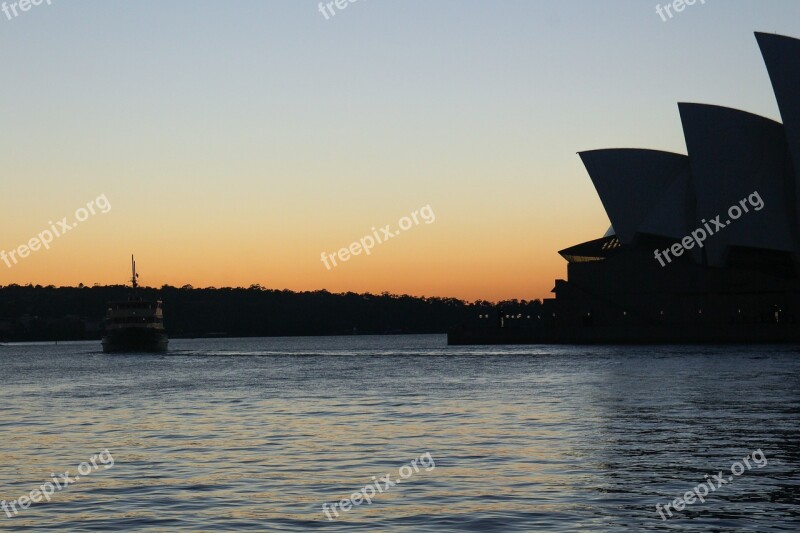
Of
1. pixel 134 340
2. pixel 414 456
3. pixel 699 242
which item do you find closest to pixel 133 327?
pixel 134 340

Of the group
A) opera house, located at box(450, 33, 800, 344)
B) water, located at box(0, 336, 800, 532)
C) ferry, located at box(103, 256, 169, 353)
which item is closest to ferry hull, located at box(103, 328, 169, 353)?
ferry, located at box(103, 256, 169, 353)

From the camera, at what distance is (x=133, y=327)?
3821 inches

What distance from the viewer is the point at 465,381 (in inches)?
1810

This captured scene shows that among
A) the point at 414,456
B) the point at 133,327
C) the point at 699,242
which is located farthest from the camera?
the point at 133,327

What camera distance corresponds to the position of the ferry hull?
9694cm

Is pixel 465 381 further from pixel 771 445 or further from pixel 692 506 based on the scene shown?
pixel 692 506

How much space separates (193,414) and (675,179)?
6835cm

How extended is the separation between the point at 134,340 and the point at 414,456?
8086 cm

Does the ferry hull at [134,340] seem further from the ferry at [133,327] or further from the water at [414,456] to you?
the water at [414,456]

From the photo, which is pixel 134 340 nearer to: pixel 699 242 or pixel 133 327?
pixel 133 327

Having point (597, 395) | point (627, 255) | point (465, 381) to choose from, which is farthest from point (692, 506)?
point (627, 255)

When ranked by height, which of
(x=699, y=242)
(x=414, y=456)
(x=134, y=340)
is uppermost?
(x=699, y=242)

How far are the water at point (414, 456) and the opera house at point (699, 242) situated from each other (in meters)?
43.9

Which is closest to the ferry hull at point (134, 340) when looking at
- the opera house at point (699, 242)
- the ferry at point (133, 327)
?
the ferry at point (133, 327)
